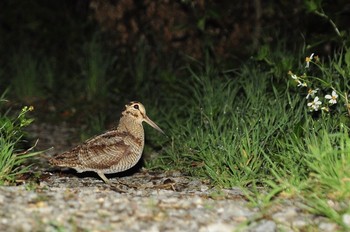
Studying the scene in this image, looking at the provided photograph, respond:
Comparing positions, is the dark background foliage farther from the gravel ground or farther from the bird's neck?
the gravel ground

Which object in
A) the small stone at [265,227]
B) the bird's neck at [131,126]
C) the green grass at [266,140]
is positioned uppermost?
the bird's neck at [131,126]

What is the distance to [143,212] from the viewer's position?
16.7 feet

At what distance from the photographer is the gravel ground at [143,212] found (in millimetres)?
4836

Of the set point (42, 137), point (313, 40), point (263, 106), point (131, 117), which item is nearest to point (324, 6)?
point (313, 40)

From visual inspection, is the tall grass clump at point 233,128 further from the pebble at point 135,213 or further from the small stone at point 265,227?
the small stone at point 265,227

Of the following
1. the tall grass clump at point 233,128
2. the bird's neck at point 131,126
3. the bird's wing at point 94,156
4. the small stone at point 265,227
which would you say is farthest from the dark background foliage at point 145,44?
the small stone at point 265,227

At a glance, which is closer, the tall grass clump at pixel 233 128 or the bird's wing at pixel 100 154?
the tall grass clump at pixel 233 128

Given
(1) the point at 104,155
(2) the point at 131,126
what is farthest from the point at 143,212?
(2) the point at 131,126

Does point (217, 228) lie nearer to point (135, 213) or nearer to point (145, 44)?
point (135, 213)

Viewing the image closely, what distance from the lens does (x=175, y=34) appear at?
36.9 feet

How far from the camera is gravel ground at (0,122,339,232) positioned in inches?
190

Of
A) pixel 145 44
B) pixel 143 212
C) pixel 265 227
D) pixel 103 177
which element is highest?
pixel 143 212

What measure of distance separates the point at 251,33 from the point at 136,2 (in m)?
1.90

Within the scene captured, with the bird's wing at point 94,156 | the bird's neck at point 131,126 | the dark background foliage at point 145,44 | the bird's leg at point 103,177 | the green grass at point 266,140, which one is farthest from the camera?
the dark background foliage at point 145,44
